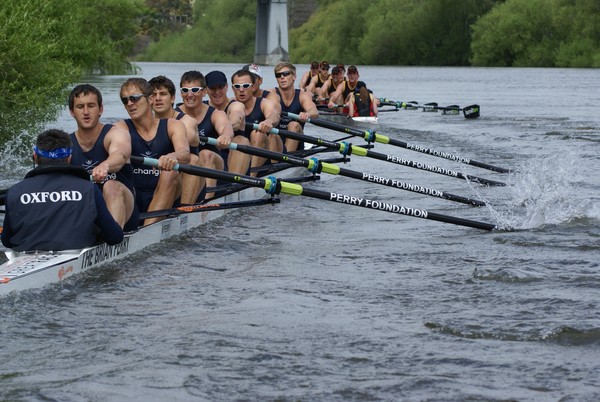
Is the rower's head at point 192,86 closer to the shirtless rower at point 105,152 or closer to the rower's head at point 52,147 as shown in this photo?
the shirtless rower at point 105,152

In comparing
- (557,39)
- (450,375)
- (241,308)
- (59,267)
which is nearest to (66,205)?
(59,267)

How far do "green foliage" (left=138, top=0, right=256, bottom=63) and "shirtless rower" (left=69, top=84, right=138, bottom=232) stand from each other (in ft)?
373

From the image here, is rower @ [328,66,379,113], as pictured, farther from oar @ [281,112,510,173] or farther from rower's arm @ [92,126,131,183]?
rower's arm @ [92,126,131,183]

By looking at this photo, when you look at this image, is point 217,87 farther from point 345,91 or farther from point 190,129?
point 345,91

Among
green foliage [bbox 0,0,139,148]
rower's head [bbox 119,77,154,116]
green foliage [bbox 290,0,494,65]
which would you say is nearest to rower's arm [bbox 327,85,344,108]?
green foliage [bbox 0,0,139,148]

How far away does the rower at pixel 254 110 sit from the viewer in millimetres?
13039

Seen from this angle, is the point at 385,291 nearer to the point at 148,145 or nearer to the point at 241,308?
the point at 241,308

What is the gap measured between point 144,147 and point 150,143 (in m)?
0.06

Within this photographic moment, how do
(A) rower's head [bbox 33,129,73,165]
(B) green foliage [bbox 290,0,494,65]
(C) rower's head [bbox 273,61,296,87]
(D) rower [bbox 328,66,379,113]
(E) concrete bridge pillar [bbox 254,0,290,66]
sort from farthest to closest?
(E) concrete bridge pillar [bbox 254,0,290,66]
(B) green foliage [bbox 290,0,494,65]
(D) rower [bbox 328,66,379,113]
(C) rower's head [bbox 273,61,296,87]
(A) rower's head [bbox 33,129,73,165]

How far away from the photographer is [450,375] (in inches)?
234

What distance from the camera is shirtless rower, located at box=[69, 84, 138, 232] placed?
8414 mm

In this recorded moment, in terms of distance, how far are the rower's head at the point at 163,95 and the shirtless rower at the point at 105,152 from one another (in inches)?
40.3

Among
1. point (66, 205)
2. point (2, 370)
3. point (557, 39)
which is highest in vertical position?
point (557, 39)

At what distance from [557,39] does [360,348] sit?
249ft
